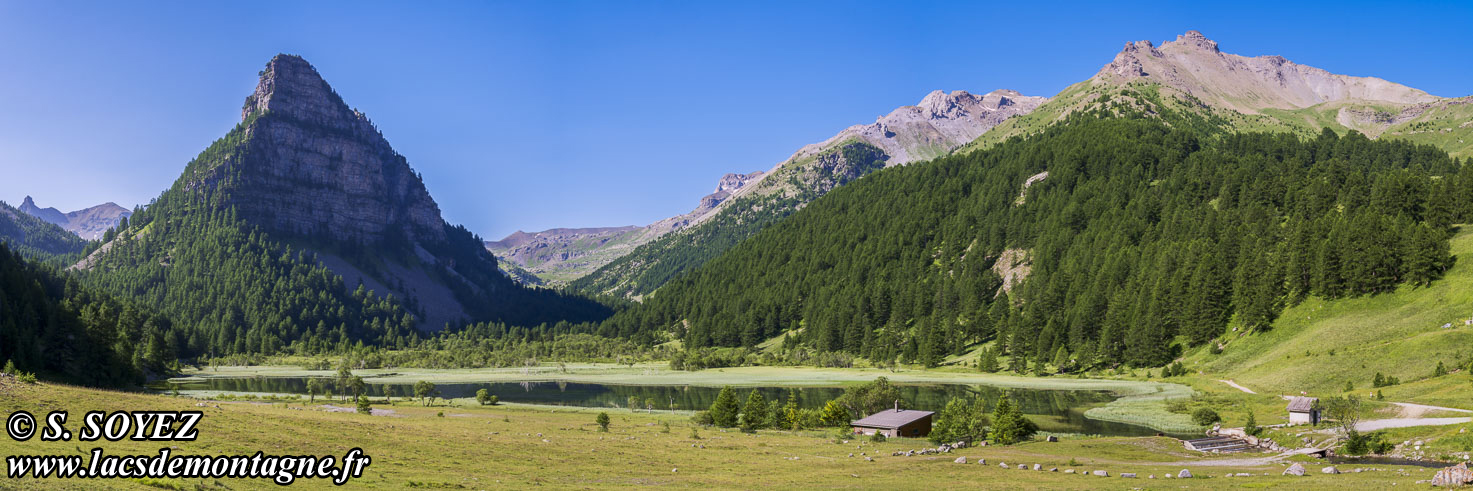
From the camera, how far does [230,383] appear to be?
500 feet

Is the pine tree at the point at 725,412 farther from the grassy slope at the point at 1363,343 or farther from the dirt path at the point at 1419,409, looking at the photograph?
the grassy slope at the point at 1363,343

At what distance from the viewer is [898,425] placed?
71812 millimetres

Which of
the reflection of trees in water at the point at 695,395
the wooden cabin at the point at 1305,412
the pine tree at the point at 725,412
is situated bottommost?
the reflection of trees in water at the point at 695,395

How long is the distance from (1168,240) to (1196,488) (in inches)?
6736

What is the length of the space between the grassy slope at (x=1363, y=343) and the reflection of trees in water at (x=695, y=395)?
72.9 ft

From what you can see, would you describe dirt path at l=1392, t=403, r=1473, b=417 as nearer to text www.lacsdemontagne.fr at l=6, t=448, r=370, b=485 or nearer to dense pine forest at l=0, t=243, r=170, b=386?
text www.lacsdemontagne.fr at l=6, t=448, r=370, b=485

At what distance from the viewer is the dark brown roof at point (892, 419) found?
72.6 metres

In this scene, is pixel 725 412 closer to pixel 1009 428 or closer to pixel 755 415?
pixel 755 415

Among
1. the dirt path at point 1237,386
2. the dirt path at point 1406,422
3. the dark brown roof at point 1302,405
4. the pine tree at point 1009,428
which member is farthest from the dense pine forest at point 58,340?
the dirt path at point 1237,386

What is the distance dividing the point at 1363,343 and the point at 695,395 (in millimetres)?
96563

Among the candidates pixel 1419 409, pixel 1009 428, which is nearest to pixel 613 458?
pixel 1009 428

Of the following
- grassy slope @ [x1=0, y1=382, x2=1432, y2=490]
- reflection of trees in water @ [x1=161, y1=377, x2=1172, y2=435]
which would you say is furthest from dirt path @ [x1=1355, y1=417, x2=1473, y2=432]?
reflection of trees in water @ [x1=161, y1=377, x2=1172, y2=435]

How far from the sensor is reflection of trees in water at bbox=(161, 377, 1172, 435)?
87812 mm

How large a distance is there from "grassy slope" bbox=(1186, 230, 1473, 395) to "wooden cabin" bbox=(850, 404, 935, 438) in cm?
4199
